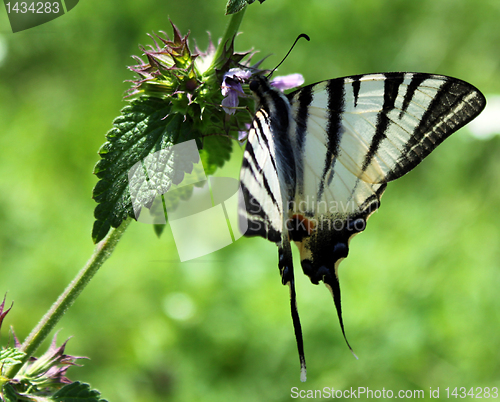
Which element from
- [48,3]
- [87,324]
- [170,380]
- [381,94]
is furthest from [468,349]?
[48,3]

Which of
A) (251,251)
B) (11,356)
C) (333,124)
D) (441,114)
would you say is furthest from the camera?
(251,251)

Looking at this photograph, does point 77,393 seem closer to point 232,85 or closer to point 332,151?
point 232,85

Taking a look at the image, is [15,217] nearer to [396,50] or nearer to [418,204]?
[418,204]

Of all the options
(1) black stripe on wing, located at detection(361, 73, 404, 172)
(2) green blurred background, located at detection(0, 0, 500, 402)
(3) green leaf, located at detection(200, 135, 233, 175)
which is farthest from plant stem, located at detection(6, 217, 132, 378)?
(2) green blurred background, located at detection(0, 0, 500, 402)

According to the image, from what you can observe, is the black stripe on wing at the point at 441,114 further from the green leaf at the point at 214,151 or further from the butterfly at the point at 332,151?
the green leaf at the point at 214,151

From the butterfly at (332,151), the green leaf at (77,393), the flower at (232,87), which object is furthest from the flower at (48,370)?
the flower at (232,87)

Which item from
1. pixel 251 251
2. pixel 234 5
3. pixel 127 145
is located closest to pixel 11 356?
pixel 127 145
